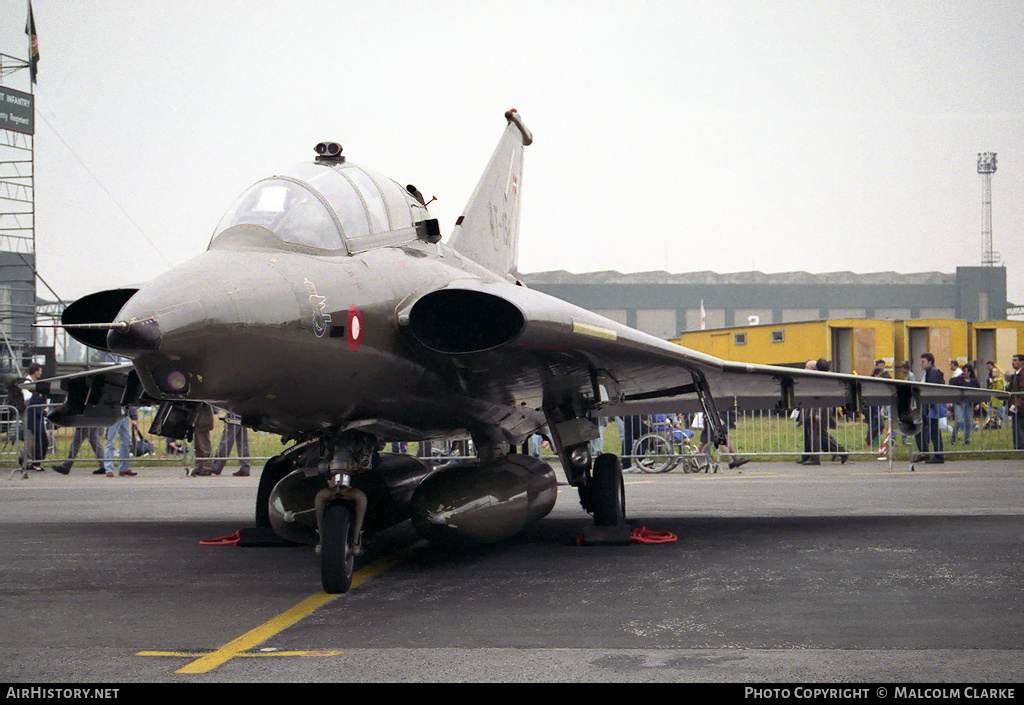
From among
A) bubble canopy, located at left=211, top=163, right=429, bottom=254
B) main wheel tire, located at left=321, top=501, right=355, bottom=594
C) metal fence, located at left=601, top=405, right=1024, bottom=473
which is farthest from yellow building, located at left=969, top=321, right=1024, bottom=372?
main wheel tire, located at left=321, top=501, right=355, bottom=594

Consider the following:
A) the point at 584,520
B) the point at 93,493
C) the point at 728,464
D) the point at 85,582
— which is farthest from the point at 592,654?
the point at 728,464

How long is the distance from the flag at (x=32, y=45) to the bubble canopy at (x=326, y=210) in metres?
25.9

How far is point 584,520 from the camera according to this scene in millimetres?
11180

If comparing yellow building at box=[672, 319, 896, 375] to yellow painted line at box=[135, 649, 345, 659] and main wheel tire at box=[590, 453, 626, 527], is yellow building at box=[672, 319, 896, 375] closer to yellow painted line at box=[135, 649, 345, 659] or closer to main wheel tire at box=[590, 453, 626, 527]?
main wheel tire at box=[590, 453, 626, 527]

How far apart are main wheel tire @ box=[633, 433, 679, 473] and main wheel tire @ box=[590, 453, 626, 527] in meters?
10.2

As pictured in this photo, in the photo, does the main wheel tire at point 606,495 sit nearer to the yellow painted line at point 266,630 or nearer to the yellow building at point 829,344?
the yellow painted line at point 266,630

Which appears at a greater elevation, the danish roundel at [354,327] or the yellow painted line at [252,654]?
the danish roundel at [354,327]

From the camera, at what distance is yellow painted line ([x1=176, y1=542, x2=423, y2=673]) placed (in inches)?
176

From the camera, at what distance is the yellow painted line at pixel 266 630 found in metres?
4.46

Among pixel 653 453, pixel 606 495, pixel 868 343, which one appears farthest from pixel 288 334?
pixel 868 343

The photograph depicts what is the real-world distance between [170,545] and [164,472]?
1301cm

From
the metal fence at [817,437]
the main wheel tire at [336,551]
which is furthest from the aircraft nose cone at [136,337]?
the metal fence at [817,437]

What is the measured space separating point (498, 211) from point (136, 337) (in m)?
6.61

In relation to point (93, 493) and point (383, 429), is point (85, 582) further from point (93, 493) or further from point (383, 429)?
point (93, 493)
